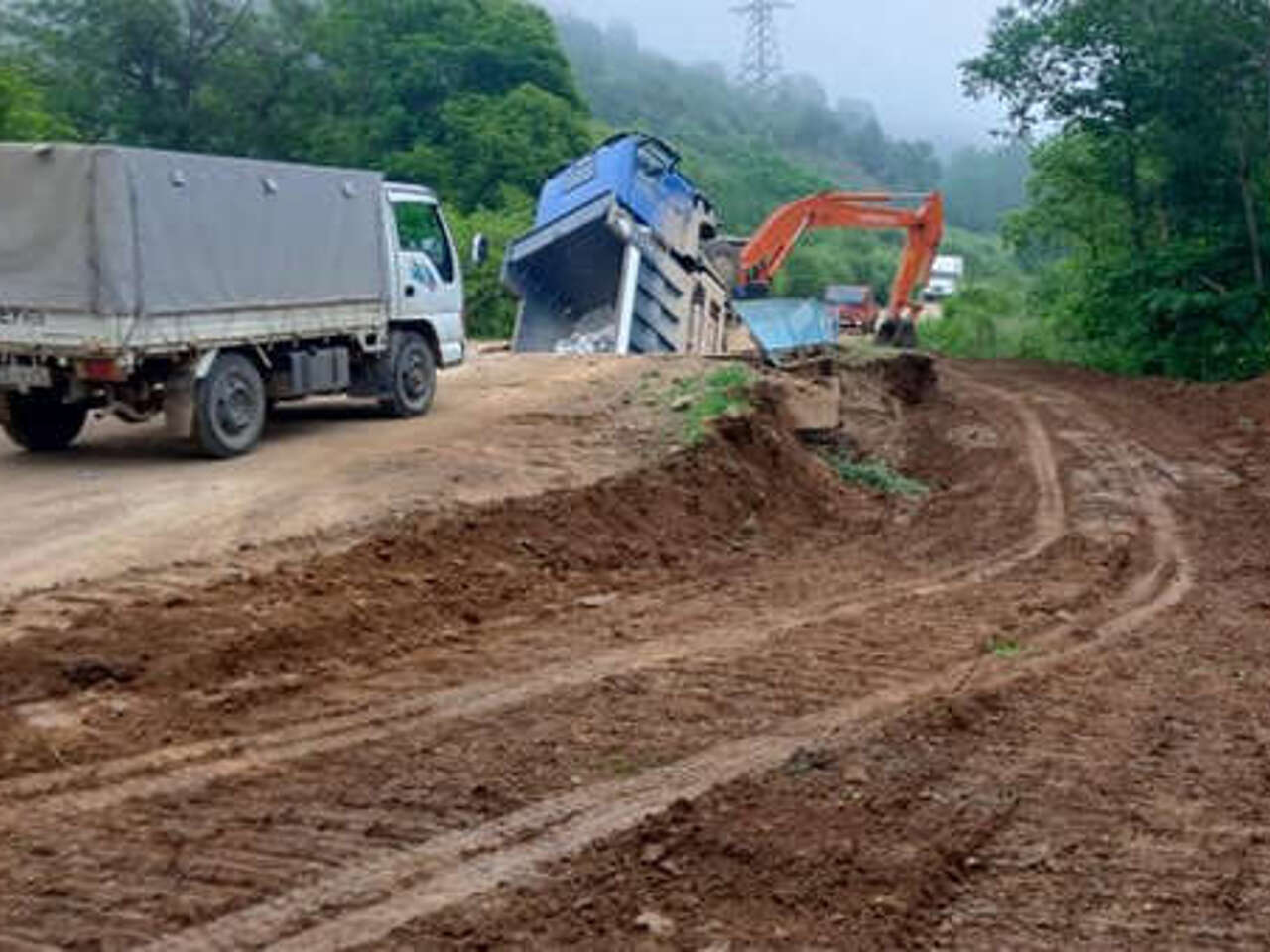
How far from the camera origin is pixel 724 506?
44.4 ft

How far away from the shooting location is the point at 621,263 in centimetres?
2223

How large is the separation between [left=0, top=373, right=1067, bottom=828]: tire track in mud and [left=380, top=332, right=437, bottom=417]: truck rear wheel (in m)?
6.98

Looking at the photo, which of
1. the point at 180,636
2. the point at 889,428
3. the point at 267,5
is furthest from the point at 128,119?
the point at 180,636

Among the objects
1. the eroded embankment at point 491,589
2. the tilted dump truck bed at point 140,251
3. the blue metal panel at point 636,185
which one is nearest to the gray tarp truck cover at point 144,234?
the tilted dump truck bed at point 140,251

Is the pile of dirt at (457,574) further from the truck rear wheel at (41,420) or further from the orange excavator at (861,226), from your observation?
the orange excavator at (861,226)

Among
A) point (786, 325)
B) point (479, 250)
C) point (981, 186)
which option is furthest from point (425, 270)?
point (981, 186)

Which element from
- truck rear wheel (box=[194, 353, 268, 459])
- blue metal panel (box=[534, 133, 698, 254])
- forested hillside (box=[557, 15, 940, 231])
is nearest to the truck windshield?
truck rear wheel (box=[194, 353, 268, 459])

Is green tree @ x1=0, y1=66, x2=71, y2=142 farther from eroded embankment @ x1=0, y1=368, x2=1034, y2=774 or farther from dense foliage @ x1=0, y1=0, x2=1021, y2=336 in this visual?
eroded embankment @ x1=0, y1=368, x2=1034, y2=774

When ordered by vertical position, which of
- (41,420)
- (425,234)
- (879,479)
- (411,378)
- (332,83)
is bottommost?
(879,479)

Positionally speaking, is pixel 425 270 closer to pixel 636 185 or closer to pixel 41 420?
pixel 41 420

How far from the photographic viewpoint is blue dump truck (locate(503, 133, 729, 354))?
21828 mm

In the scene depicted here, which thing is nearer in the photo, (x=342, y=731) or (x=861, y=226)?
(x=342, y=731)

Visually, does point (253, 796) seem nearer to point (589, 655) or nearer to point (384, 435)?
point (589, 655)

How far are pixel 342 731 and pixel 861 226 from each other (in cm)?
2086
